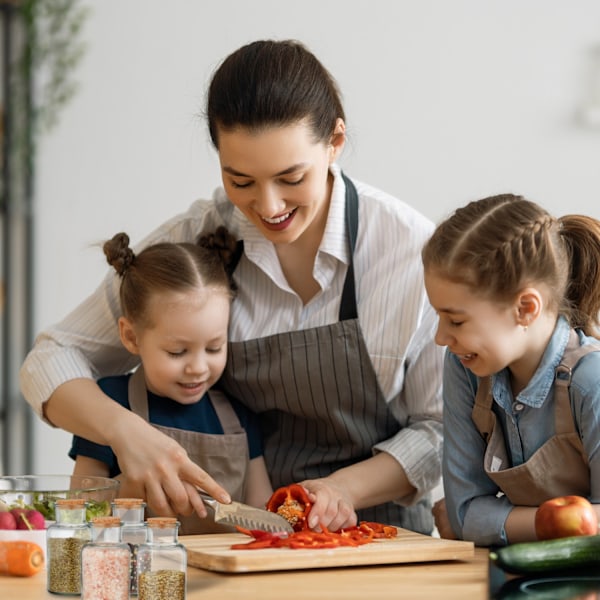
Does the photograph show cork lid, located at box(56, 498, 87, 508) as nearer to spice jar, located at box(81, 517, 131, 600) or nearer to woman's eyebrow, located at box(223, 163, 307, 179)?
spice jar, located at box(81, 517, 131, 600)

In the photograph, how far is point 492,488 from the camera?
5.70 feet

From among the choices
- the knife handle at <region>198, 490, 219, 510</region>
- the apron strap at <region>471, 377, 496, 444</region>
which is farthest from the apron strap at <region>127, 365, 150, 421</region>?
the apron strap at <region>471, 377, 496, 444</region>

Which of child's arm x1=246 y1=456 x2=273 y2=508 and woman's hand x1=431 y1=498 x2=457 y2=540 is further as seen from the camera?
child's arm x1=246 y1=456 x2=273 y2=508

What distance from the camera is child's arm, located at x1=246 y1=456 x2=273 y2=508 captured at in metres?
2.05

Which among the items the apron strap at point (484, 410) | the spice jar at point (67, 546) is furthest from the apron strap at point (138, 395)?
the spice jar at point (67, 546)

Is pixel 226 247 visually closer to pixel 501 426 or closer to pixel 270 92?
pixel 270 92

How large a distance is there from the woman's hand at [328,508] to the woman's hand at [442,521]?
0.17 meters

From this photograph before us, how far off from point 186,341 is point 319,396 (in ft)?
0.88

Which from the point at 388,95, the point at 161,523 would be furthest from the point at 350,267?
the point at 388,95

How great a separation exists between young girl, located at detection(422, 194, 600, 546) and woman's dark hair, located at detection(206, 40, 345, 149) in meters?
0.34

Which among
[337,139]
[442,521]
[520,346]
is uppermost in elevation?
[337,139]

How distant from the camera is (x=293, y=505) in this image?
1.68m

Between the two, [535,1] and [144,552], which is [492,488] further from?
[535,1]

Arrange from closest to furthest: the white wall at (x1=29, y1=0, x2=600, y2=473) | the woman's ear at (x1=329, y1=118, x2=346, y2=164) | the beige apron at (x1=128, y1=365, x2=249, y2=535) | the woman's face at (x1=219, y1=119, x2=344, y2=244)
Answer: the woman's face at (x1=219, y1=119, x2=344, y2=244) < the woman's ear at (x1=329, y1=118, x2=346, y2=164) < the beige apron at (x1=128, y1=365, x2=249, y2=535) < the white wall at (x1=29, y1=0, x2=600, y2=473)
